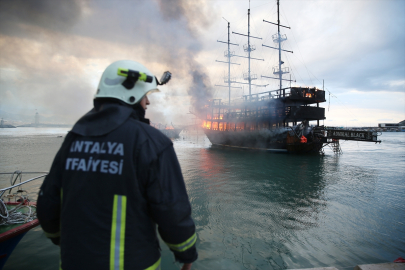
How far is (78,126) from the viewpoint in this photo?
1.53 meters

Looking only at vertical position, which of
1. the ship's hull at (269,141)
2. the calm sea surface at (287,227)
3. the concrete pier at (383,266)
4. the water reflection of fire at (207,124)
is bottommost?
the calm sea surface at (287,227)

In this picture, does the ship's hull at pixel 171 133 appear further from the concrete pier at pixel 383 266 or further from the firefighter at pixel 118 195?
the firefighter at pixel 118 195

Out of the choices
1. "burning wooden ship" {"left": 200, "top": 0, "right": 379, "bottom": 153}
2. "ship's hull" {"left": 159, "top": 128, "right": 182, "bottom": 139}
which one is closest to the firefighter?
"burning wooden ship" {"left": 200, "top": 0, "right": 379, "bottom": 153}

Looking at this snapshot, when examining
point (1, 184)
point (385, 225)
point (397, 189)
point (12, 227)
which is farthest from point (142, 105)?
point (1, 184)

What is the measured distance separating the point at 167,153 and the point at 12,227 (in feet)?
14.7

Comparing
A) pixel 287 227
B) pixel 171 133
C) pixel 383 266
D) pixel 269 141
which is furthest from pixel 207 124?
pixel 171 133

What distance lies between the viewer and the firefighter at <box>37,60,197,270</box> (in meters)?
1.40

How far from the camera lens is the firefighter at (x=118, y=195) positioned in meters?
1.40

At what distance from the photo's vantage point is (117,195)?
1.41m

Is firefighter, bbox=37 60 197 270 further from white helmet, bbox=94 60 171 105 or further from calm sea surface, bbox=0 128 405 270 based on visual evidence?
calm sea surface, bbox=0 128 405 270

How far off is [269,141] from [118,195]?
27052 millimetres

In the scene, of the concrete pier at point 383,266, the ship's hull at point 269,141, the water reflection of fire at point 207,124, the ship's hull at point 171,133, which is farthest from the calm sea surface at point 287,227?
the ship's hull at point 171,133

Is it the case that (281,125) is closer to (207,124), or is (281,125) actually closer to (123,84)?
(207,124)

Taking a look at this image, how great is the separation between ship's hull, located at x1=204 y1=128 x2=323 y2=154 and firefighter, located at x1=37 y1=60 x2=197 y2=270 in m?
24.2
